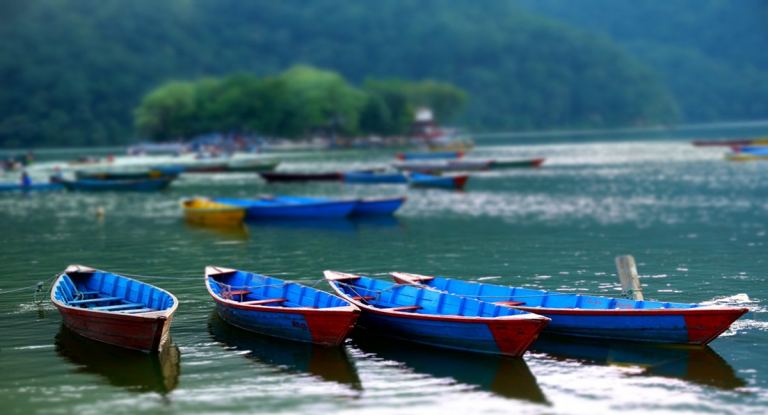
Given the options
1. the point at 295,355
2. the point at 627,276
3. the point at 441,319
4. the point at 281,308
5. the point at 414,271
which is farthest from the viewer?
the point at 414,271

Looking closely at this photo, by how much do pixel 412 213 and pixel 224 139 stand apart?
123662mm

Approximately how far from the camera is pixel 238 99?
167 m

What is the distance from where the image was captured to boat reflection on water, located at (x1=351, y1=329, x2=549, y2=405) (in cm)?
1592

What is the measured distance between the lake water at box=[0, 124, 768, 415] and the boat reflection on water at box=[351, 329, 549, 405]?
5 cm

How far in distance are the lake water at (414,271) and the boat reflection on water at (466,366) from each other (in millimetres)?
48

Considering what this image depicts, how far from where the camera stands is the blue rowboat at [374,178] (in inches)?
2719

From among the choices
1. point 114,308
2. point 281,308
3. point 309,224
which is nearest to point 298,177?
point 309,224

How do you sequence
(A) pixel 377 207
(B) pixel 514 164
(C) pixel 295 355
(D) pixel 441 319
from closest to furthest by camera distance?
(D) pixel 441 319
(C) pixel 295 355
(A) pixel 377 207
(B) pixel 514 164

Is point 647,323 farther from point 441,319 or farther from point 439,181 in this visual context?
point 439,181

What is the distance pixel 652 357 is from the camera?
17.5 metres

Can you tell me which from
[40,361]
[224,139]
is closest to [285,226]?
[40,361]

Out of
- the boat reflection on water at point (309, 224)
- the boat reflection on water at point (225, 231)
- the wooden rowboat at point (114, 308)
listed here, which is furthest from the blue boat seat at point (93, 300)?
the boat reflection on water at point (309, 224)

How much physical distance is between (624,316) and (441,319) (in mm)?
3795

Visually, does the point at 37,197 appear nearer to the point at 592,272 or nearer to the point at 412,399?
the point at 592,272
